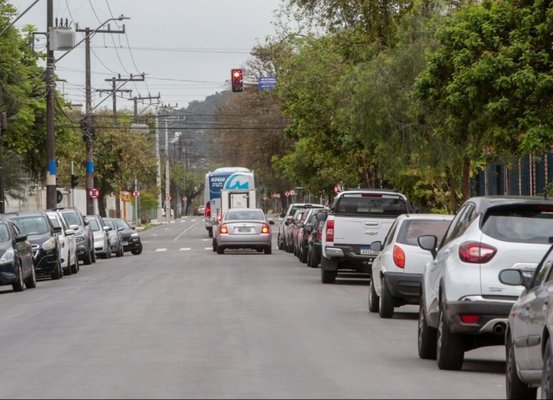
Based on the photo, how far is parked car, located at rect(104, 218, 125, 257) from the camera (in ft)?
177

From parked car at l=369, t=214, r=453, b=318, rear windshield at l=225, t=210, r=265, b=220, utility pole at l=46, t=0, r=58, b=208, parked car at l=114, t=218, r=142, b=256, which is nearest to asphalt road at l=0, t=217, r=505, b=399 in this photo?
parked car at l=369, t=214, r=453, b=318

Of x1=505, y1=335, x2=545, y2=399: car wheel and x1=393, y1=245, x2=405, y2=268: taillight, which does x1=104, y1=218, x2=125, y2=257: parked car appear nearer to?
x1=393, y1=245, x2=405, y2=268: taillight

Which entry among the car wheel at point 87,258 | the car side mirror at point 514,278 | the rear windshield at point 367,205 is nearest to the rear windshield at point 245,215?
the car wheel at point 87,258

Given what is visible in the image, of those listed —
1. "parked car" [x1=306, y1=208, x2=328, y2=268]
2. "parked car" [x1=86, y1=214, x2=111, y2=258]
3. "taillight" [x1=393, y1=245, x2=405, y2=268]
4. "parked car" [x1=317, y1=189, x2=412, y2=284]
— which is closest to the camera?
"taillight" [x1=393, y1=245, x2=405, y2=268]

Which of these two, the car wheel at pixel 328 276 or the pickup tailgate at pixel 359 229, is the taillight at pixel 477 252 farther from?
the car wheel at pixel 328 276

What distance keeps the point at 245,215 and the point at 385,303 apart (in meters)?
29.1

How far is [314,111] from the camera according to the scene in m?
50.3

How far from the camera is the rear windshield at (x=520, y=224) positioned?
13.8 m

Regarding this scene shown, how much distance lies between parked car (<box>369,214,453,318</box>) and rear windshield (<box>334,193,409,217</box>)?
26.6 ft

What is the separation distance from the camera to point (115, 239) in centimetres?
5434

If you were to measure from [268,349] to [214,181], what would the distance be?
184 ft

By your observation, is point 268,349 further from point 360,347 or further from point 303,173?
point 303,173

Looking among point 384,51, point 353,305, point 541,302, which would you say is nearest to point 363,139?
point 384,51

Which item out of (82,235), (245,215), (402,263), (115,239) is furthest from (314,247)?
(402,263)
